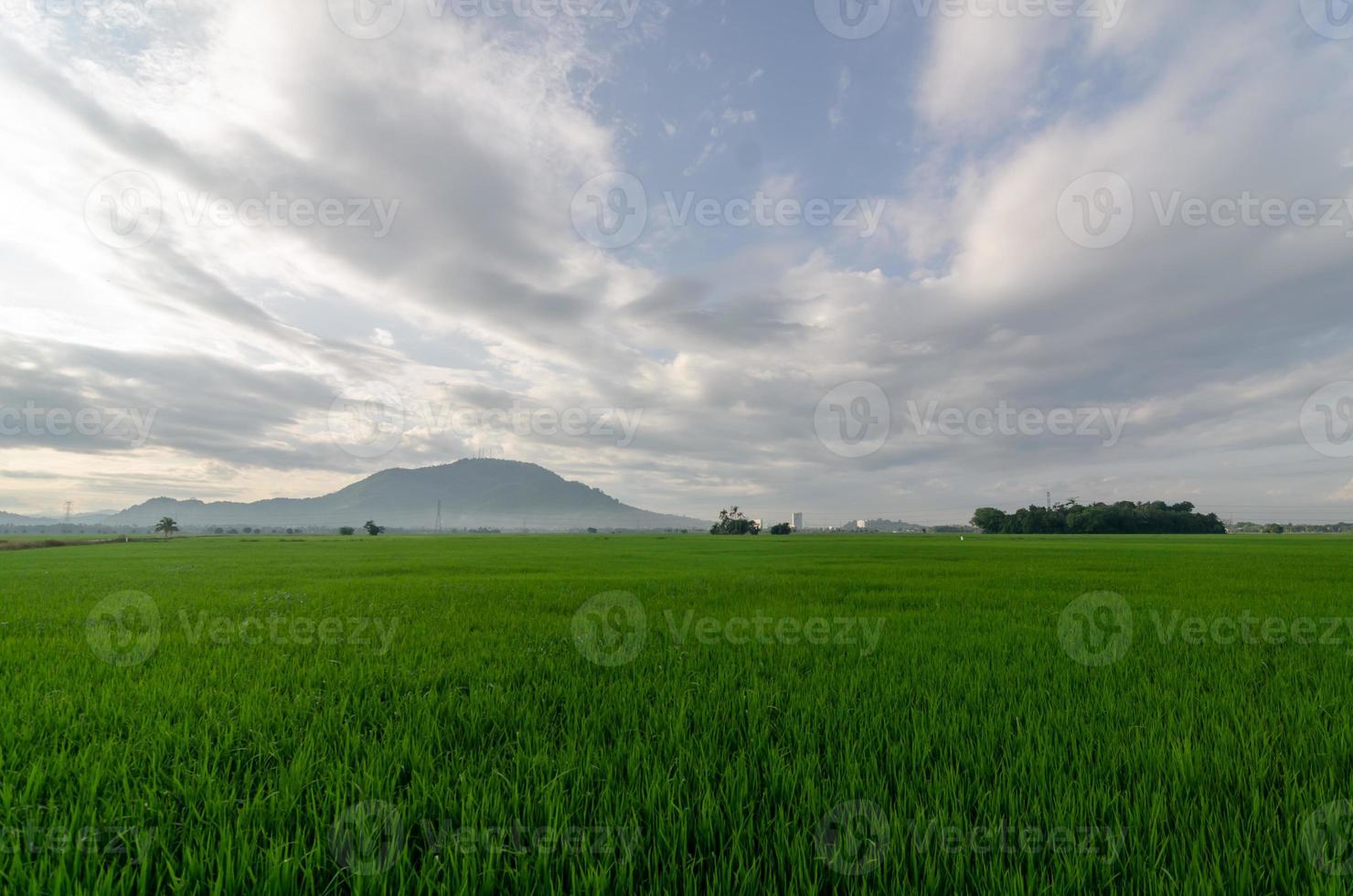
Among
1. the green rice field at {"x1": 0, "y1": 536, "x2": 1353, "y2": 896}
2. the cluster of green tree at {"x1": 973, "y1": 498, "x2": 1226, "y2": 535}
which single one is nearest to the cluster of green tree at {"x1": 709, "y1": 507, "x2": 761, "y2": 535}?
the cluster of green tree at {"x1": 973, "y1": 498, "x2": 1226, "y2": 535}

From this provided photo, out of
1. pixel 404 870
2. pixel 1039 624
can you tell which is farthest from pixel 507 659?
pixel 1039 624

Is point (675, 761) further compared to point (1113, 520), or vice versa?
point (1113, 520)

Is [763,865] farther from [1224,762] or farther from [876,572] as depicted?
[876,572]

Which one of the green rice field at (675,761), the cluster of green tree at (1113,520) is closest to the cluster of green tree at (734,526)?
the cluster of green tree at (1113,520)

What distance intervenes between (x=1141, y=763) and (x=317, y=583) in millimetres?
18015

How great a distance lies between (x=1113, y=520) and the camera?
9838cm

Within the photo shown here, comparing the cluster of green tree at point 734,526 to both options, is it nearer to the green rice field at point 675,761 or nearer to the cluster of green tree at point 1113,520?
the cluster of green tree at point 1113,520

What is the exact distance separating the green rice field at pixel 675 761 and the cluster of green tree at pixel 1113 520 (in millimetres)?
118200

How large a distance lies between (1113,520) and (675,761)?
12768 centimetres

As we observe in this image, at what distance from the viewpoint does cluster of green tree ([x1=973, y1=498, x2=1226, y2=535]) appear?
98.4m

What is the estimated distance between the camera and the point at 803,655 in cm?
609

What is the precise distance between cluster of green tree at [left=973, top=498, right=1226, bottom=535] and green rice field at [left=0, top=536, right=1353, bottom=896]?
11820 centimetres

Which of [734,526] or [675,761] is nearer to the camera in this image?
[675,761]

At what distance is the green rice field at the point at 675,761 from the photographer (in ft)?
7.54
